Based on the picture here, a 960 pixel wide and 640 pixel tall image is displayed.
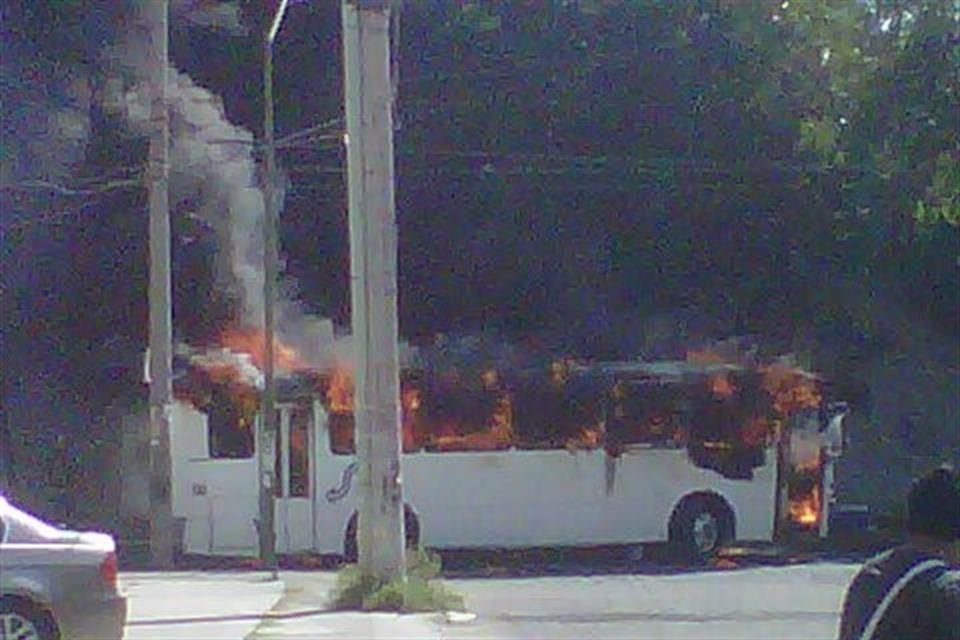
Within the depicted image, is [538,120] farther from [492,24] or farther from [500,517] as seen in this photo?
[500,517]

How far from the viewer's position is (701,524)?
29.5 m

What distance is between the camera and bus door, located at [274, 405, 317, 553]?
94.3ft

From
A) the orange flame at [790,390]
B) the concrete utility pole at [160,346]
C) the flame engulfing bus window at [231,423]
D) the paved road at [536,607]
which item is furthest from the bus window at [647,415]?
the concrete utility pole at [160,346]

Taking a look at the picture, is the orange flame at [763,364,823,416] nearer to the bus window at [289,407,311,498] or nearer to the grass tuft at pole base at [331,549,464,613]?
the bus window at [289,407,311,498]

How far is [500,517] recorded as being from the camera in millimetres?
29156

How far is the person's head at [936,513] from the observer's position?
20.8ft

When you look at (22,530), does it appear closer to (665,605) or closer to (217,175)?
(665,605)

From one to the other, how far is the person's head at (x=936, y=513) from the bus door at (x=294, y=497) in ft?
74.1

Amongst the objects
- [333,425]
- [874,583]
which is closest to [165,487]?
[333,425]

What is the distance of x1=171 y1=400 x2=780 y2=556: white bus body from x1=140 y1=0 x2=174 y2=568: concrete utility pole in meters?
0.61

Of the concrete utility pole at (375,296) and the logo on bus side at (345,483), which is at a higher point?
the concrete utility pole at (375,296)

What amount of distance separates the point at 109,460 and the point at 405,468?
5.84m

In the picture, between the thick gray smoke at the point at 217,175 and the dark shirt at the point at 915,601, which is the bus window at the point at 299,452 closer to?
the thick gray smoke at the point at 217,175

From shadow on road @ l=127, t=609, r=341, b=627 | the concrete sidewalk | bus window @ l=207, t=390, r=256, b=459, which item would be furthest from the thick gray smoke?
shadow on road @ l=127, t=609, r=341, b=627
